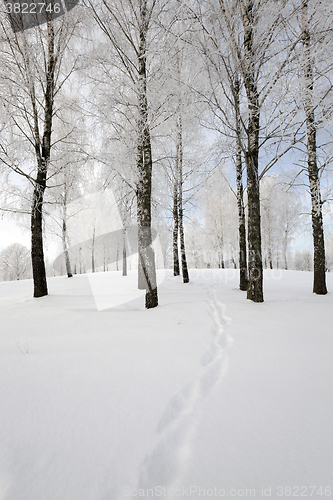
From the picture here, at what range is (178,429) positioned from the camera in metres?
1.39

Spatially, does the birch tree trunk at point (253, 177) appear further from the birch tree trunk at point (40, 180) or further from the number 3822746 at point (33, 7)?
the birch tree trunk at point (40, 180)

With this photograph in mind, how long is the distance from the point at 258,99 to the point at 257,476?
18.8 ft

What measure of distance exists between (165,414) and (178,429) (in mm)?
154

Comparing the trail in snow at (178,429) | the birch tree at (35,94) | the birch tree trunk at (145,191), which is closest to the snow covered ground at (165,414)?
the trail in snow at (178,429)

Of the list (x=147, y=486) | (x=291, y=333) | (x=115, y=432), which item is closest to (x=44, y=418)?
(x=115, y=432)

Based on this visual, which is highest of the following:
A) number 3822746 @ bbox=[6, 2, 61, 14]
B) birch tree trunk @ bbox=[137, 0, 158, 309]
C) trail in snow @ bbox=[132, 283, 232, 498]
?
number 3822746 @ bbox=[6, 2, 61, 14]

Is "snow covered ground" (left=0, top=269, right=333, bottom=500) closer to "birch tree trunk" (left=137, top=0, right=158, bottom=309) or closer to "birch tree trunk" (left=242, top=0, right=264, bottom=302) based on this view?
"birch tree trunk" (left=137, top=0, right=158, bottom=309)

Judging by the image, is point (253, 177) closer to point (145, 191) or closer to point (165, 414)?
point (145, 191)

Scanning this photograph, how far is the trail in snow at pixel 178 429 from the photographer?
1.11 metres

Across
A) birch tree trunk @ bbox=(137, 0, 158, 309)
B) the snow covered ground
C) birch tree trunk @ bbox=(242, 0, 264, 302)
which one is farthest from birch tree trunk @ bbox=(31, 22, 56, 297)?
birch tree trunk @ bbox=(242, 0, 264, 302)

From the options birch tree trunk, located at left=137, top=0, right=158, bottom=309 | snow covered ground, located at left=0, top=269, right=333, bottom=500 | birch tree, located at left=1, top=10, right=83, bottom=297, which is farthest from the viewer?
birch tree, located at left=1, top=10, right=83, bottom=297

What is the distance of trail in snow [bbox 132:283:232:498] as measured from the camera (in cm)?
111

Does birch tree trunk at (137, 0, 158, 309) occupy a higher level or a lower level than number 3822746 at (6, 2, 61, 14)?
lower

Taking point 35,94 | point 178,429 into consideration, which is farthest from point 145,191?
point 35,94
